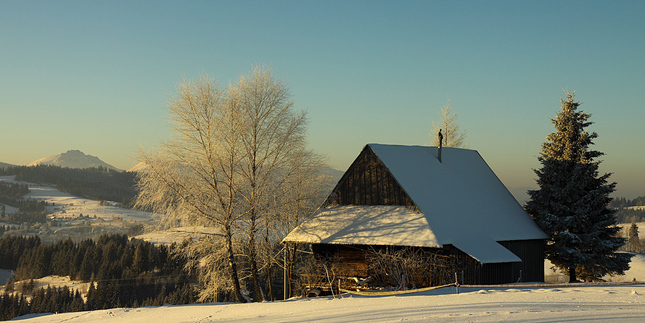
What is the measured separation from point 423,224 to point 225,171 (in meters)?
11.0

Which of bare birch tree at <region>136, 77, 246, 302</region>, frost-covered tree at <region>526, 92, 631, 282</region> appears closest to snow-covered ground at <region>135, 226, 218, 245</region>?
bare birch tree at <region>136, 77, 246, 302</region>

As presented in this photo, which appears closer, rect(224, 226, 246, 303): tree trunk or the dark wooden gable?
the dark wooden gable

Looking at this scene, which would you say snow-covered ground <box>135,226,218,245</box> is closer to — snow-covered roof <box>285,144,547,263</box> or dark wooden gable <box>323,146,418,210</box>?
snow-covered roof <box>285,144,547,263</box>

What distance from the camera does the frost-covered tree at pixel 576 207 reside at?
81.4 ft

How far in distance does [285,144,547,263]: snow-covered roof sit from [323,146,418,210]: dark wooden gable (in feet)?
1.15

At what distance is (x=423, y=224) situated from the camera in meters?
21.4

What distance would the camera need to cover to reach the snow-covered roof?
21.2 meters

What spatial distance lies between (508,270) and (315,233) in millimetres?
9642

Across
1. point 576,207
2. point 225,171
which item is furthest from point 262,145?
point 576,207

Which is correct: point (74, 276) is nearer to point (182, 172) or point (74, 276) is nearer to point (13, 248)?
point (13, 248)

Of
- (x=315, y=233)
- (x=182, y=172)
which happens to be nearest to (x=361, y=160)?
(x=315, y=233)

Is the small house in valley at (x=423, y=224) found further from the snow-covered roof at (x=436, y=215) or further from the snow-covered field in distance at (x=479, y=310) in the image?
the snow-covered field in distance at (x=479, y=310)

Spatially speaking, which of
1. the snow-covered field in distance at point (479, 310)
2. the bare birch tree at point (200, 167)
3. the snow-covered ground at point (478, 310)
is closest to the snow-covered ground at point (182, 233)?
the bare birch tree at point (200, 167)

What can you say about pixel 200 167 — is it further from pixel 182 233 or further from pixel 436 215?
pixel 436 215
